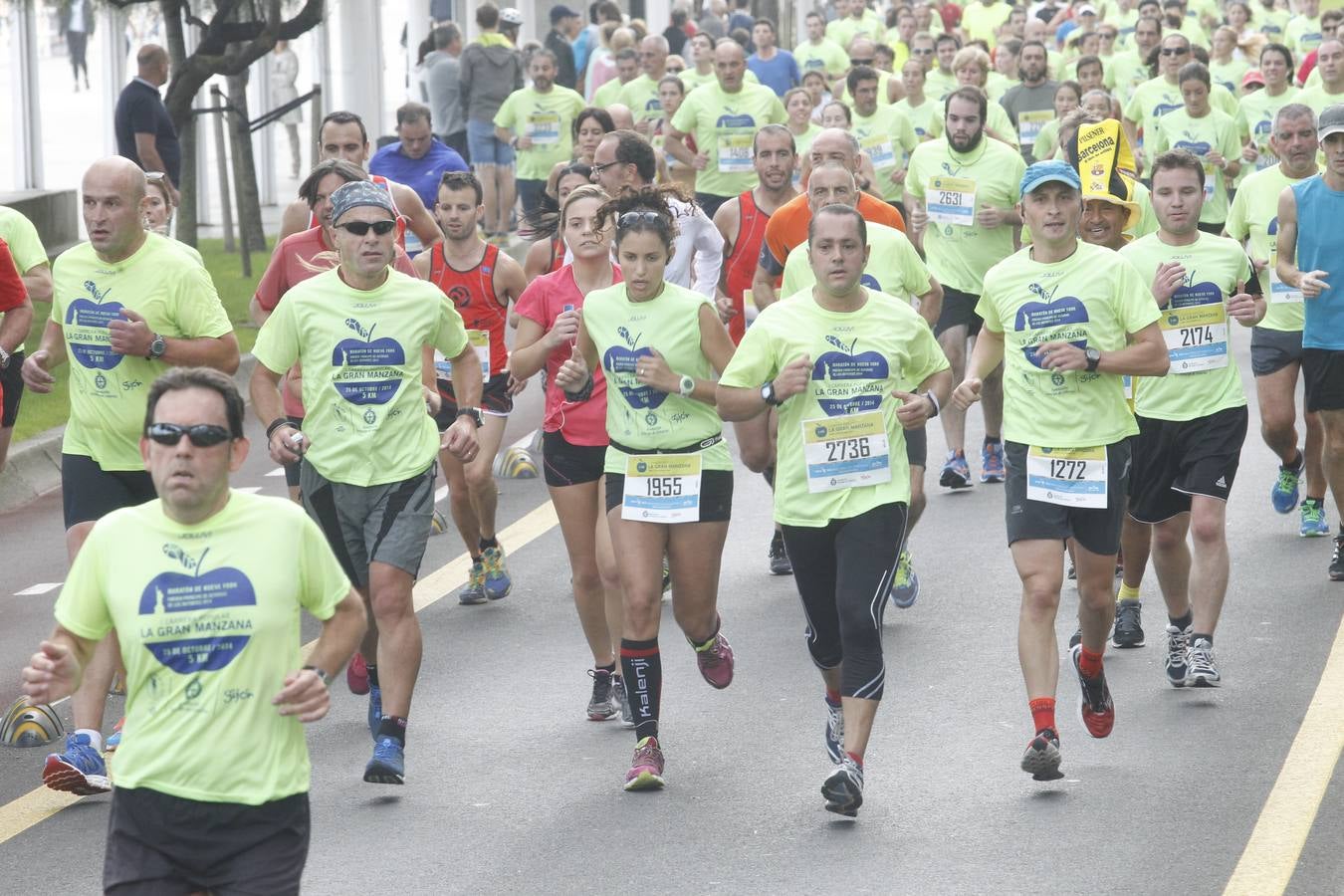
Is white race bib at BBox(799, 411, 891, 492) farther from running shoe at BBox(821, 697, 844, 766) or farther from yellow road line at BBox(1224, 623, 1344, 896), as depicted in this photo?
yellow road line at BBox(1224, 623, 1344, 896)

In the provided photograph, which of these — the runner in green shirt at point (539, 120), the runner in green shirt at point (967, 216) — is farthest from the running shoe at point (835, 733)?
the runner in green shirt at point (539, 120)

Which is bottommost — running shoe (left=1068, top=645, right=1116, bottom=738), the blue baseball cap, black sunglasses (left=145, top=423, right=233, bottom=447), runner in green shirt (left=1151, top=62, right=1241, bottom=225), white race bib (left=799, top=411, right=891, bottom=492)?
running shoe (left=1068, top=645, right=1116, bottom=738)

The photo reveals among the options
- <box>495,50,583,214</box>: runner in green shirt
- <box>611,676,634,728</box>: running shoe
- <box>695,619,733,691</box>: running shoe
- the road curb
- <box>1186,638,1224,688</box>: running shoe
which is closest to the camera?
<box>695,619,733,691</box>: running shoe

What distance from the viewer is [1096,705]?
7609 mm

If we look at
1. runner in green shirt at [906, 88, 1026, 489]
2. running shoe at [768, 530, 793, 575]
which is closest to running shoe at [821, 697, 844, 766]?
running shoe at [768, 530, 793, 575]

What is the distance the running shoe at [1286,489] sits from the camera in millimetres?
11289

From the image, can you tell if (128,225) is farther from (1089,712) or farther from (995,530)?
(995,530)

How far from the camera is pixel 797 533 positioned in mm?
7176

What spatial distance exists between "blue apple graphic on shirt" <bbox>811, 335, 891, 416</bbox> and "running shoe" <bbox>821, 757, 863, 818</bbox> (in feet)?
3.68

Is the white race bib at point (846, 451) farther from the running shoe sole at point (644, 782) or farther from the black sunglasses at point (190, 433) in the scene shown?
the black sunglasses at point (190, 433)

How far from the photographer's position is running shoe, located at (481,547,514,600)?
1013 cm

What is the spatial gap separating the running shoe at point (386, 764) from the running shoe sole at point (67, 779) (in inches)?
34.5

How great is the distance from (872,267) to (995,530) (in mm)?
2619

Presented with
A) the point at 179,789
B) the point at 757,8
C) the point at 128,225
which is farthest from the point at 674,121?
the point at 757,8
